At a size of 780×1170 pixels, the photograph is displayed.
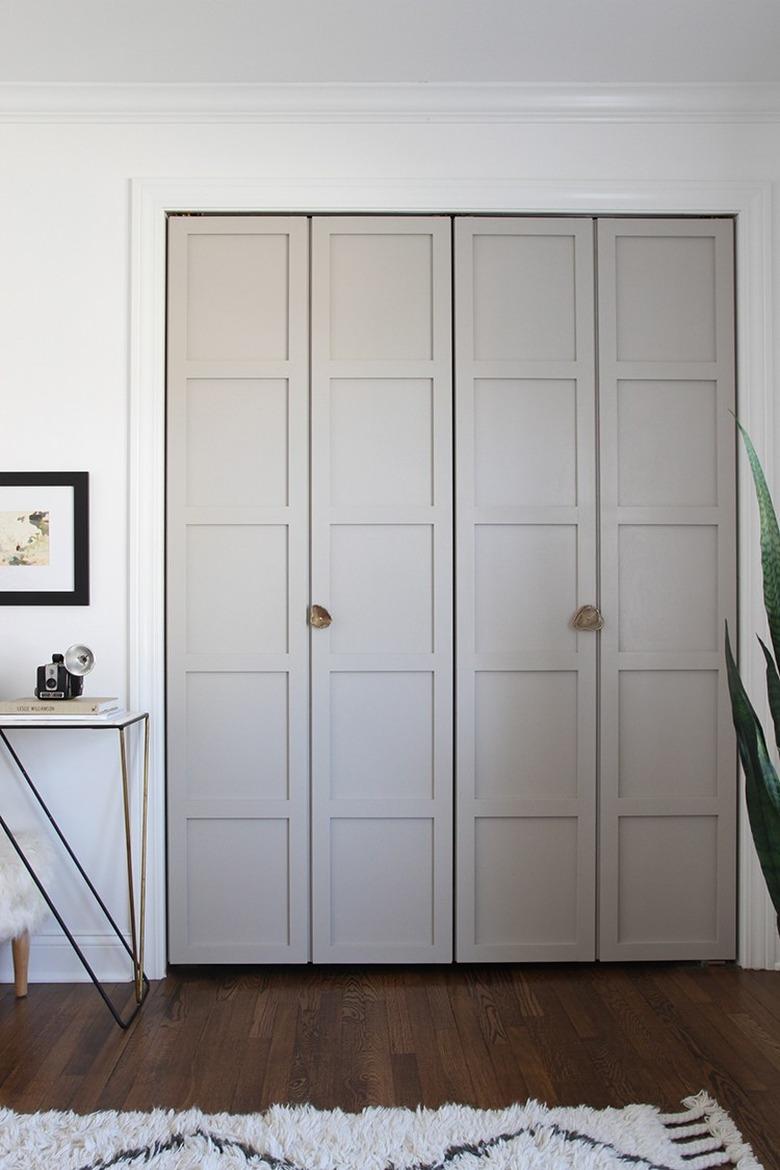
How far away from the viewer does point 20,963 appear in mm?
2562

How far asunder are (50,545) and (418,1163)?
1.88 meters

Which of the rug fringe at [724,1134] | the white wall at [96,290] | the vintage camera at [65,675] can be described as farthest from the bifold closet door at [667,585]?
the vintage camera at [65,675]

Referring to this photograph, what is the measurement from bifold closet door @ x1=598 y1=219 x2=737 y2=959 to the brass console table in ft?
4.44

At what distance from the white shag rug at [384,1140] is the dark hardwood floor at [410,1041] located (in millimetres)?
58

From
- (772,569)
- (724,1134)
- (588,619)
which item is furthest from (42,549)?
(724,1134)

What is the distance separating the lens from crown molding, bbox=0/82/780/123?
2.69m

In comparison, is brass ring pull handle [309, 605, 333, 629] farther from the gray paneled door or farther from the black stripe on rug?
the black stripe on rug

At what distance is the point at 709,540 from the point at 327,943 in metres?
1.67

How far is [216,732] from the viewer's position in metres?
2.74

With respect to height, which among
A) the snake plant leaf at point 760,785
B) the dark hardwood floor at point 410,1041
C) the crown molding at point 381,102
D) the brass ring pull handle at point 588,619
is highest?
the crown molding at point 381,102

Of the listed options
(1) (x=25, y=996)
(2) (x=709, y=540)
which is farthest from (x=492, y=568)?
(1) (x=25, y=996)

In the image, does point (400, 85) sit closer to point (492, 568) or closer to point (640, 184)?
point (640, 184)

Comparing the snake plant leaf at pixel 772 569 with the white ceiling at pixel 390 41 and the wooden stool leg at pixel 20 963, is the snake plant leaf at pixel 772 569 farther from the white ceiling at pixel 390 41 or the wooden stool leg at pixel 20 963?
the wooden stool leg at pixel 20 963

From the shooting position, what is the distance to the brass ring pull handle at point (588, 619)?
2.72 meters
